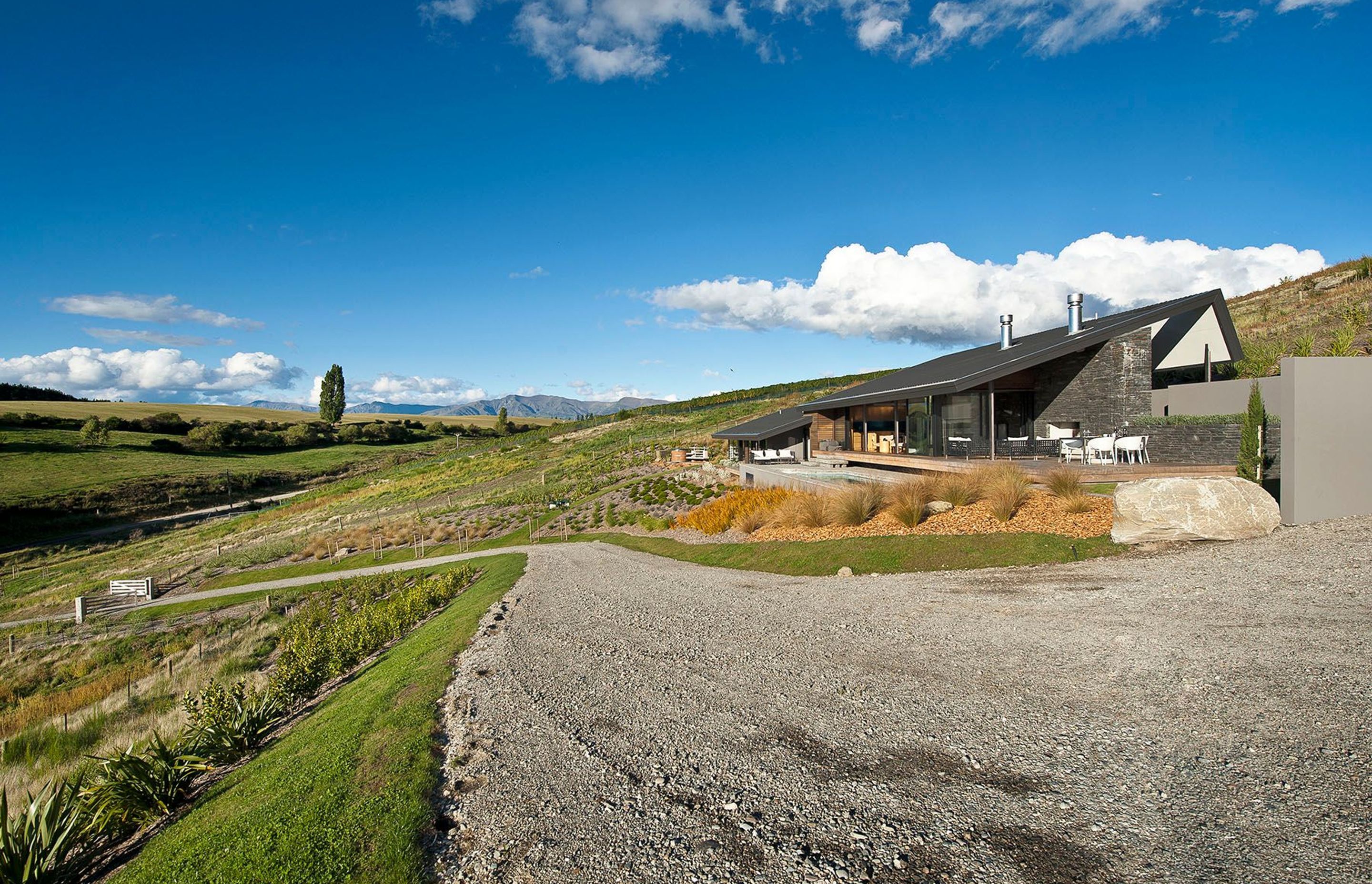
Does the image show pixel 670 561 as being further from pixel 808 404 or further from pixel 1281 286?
pixel 1281 286

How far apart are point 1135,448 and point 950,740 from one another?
1455 centimetres

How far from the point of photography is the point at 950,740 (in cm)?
499

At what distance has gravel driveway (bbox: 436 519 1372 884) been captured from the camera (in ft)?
11.7

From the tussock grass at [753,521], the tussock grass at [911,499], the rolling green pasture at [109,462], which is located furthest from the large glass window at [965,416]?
the rolling green pasture at [109,462]

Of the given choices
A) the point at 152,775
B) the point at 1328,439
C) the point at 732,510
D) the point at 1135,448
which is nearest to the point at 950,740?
the point at 152,775

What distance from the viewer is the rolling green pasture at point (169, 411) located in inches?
3100

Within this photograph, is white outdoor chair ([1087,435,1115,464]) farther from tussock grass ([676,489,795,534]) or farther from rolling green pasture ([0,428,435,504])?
rolling green pasture ([0,428,435,504])

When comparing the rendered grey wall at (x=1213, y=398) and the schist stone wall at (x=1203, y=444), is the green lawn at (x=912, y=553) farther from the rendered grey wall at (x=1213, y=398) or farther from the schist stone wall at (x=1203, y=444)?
the rendered grey wall at (x=1213, y=398)

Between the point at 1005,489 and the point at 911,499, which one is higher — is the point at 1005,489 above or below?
above

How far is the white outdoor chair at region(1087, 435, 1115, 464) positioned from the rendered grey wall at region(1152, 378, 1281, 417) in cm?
194

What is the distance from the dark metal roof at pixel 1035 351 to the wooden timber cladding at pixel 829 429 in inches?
139

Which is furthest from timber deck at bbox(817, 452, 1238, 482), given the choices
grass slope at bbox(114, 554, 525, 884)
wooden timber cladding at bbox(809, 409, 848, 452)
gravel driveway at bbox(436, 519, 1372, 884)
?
grass slope at bbox(114, 554, 525, 884)

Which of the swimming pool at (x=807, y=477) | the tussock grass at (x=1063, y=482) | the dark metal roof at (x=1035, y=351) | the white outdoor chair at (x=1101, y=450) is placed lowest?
the swimming pool at (x=807, y=477)

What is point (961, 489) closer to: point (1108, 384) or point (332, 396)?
point (1108, 384)
